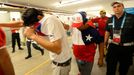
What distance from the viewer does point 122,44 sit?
3.17 metres

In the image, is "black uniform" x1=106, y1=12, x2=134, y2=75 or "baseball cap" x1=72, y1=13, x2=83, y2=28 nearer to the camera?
"baseball cap" x1=72, y1=13, x2=83, y2=28

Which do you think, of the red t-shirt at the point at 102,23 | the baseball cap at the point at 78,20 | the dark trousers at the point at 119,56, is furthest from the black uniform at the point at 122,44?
the red t-shirt at the point at 102,23

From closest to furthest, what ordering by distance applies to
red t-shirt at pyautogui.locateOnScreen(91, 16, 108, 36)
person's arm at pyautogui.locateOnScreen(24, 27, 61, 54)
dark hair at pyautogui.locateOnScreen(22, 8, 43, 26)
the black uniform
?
1. person's arm at pyautogui.locateOnScreen(24, 27, 61, 54)
2. dark hair at pyautogui.locateOnScreen(22, 8, 43, 26)
3. the black uniform
4. red t-shirt at pyautogui.locateOnScreen(91, 16, 108, 36)

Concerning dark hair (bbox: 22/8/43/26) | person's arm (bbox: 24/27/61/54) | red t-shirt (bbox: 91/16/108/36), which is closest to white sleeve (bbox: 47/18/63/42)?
person's arm (bbox: 24/27/61/54)

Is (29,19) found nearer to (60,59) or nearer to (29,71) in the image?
(60,59)

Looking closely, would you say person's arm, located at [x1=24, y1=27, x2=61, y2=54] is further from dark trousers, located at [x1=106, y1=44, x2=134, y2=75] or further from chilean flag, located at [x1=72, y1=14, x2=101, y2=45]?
dark trousers, located at [x1=106, y1=44, x2=134, y2=75]

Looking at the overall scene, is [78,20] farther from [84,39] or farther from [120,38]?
[120,38]

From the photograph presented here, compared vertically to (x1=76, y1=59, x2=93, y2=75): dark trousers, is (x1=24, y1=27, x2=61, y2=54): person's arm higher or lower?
higher

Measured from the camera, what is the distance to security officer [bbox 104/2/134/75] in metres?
3.11

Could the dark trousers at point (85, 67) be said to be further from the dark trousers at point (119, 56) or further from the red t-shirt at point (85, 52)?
the dark trousers at point (119, 56)

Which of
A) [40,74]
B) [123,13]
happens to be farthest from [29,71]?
[123,13]

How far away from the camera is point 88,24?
294 centimetres

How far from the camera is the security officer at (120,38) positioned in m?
3.11

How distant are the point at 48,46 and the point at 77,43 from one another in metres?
1.55
